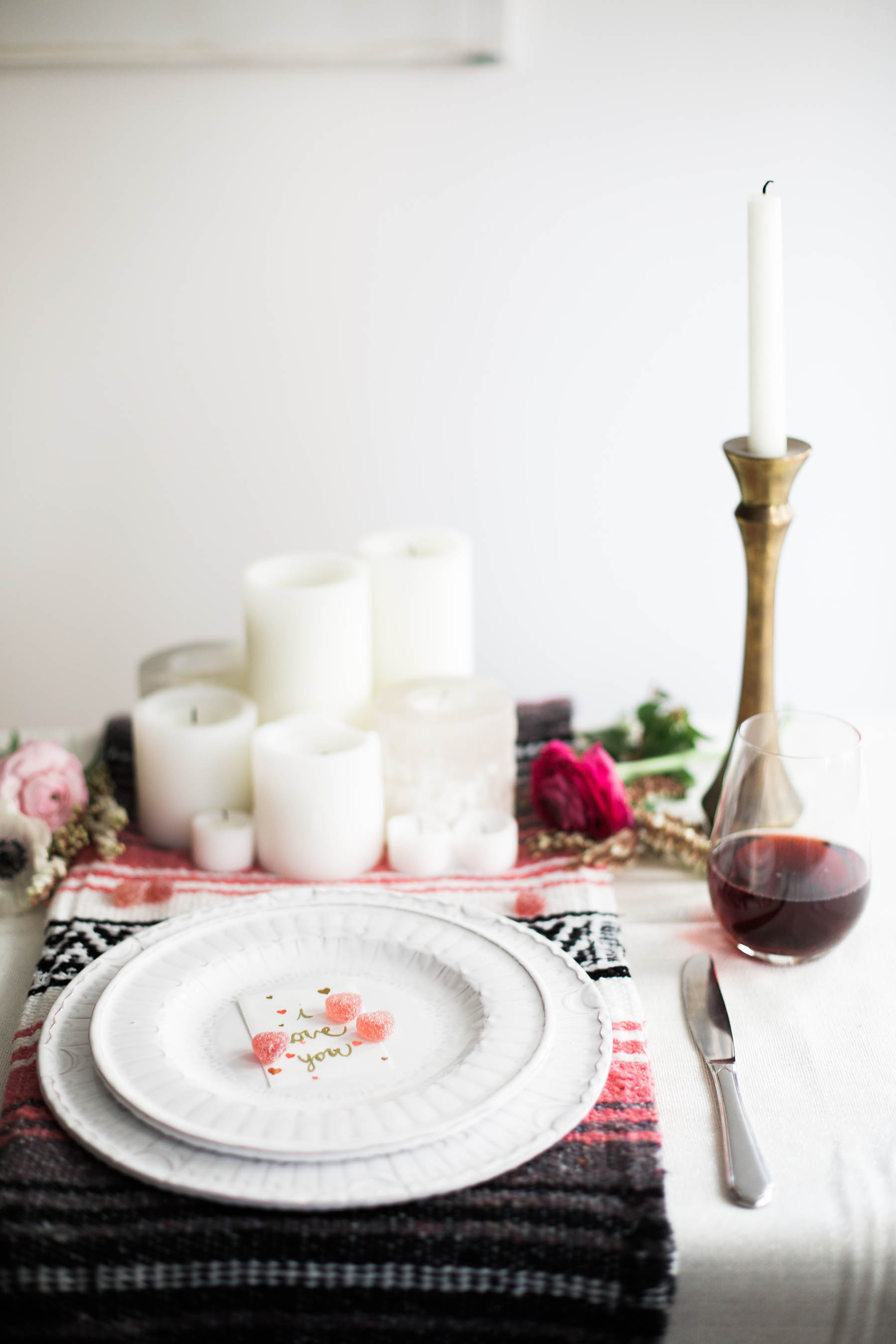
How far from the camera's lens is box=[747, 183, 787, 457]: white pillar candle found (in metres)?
0.77

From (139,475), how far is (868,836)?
1117 millimetres

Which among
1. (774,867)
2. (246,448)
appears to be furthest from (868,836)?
(246,448)

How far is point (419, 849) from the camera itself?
824mm


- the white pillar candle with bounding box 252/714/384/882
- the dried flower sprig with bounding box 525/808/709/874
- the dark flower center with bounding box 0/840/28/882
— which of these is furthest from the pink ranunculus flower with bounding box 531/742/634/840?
the dark flower center with bounding box 0/840/28/882

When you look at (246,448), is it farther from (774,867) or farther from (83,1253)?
(83,1253)

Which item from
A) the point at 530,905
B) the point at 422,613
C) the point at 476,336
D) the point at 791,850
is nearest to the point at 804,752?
the point at 791,850

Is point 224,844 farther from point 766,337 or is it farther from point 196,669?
point 766,337

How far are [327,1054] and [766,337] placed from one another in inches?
20.7

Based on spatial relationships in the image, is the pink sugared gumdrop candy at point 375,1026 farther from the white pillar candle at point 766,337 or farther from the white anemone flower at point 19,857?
the white pillar candle at point 766,337

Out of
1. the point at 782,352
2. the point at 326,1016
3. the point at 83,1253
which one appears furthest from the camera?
the point at 782,352

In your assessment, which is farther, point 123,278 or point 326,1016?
point 123,278

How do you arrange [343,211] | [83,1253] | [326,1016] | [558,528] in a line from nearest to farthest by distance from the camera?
[83,1253] < [326,1016] < [343,211] < [558,528]

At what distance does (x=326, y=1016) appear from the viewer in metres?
0.64

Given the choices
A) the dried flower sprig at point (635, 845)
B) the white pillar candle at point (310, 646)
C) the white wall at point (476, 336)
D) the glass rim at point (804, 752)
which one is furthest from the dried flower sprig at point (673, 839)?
the white wall at point (476, 336)
